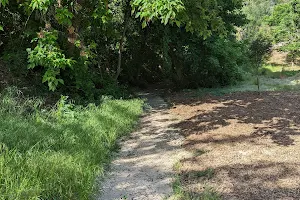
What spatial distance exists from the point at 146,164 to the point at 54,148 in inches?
57.1

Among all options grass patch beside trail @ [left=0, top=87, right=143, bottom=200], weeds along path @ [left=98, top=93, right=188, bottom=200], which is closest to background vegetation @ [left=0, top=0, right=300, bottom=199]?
grass patch beside trail @ [left=0, top=87, right=143, bottom=200]

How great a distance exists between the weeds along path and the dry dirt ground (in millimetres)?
248

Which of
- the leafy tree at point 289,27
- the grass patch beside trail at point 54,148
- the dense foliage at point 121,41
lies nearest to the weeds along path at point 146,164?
the grass patch beside trail at point 54,148

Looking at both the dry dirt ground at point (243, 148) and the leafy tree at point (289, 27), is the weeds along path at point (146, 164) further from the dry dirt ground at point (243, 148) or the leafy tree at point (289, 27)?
the leafy tree at point (289, 27)

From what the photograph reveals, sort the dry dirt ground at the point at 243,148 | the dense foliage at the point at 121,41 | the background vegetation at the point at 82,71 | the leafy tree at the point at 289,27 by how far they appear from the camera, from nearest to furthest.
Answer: the background vegetation at the point at 82,71 → the dry dirt ground at the point at 243,148 → the dense foliage at the point at 121,41 → the leafy tree at the point at 289,27

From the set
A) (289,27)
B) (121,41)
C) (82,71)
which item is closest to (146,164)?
(82,71)

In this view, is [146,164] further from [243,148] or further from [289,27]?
[289,27]

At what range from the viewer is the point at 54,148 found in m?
4.26

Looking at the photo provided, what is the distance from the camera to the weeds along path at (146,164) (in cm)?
394

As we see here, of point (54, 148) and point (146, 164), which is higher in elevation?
point (54, 148)

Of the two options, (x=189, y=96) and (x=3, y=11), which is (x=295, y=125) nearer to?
(x=189, y=96)

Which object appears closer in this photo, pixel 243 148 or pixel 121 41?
pixel 243 148

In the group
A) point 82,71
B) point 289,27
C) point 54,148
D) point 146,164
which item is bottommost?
point 146,164

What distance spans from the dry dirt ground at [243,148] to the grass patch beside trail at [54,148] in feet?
4.24
